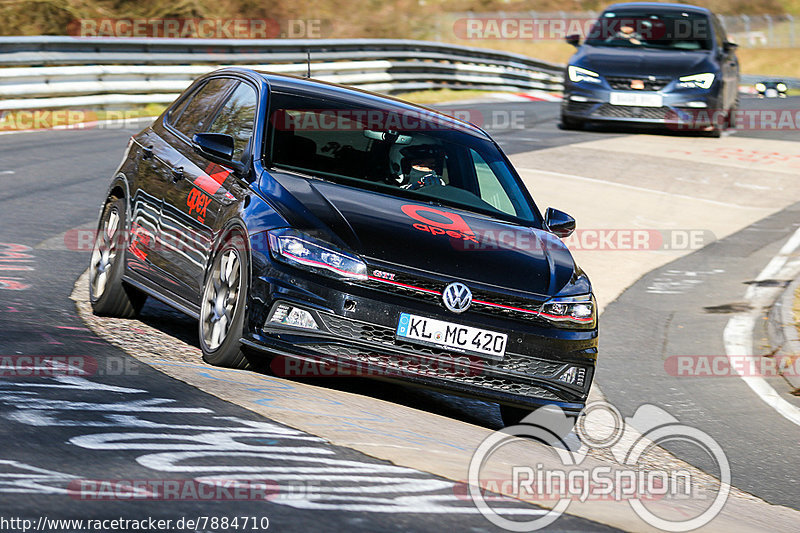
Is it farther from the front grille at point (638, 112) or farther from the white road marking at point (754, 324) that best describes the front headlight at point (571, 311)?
the front grille at point (638, 112)

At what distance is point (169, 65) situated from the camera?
20.0 metres

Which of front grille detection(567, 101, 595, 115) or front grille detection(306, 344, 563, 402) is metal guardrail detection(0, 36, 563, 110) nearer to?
front grille detection(567, 101, 595, 115)

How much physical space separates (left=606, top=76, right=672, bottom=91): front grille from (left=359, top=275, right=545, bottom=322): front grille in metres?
13.0

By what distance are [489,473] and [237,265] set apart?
1919 mm

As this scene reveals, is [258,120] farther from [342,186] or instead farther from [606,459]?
[606,459]

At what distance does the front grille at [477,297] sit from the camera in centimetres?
601

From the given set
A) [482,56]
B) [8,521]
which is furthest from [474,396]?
[482,56]

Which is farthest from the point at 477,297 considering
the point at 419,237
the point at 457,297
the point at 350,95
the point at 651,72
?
the point at 651,72

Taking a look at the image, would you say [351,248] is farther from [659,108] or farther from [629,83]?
[659,108]

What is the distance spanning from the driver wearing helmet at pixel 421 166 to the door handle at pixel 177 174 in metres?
1.30

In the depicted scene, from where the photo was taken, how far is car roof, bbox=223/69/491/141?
7.43 metres

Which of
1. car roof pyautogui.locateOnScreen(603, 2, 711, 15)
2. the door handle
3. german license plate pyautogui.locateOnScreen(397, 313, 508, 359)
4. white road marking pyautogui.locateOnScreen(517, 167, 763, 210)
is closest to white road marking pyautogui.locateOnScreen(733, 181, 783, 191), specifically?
white road marking pyautogui.locateOnScreen(517, 167, 763, 210)

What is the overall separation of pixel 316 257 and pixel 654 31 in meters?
15.0

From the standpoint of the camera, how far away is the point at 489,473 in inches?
197
